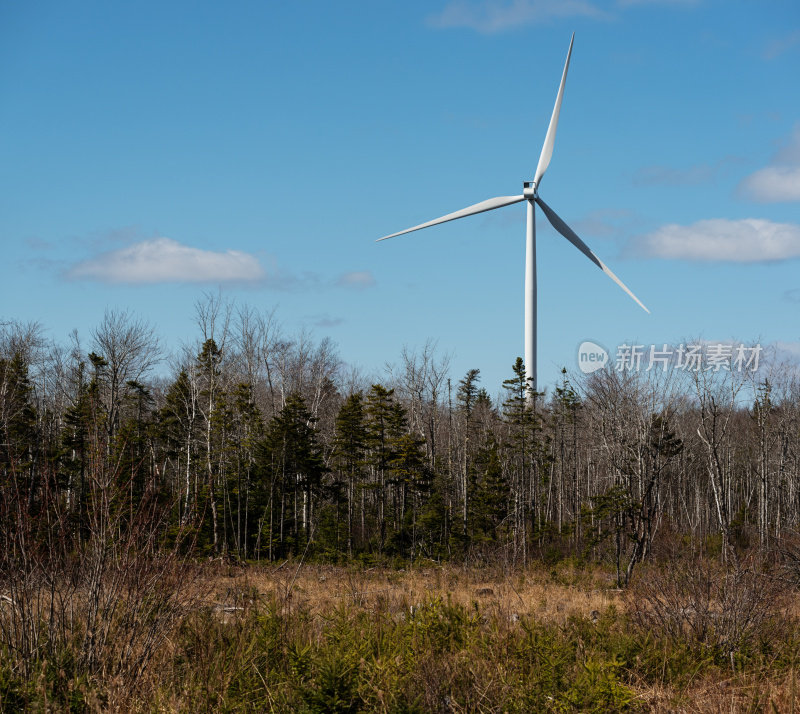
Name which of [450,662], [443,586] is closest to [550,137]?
[443,586]

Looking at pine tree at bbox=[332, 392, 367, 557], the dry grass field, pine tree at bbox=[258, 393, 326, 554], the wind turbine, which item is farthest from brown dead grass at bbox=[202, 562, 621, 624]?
the wind turbine

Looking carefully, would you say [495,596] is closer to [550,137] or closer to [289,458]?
[289,458]

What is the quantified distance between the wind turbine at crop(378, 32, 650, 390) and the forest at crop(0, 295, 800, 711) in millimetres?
5817

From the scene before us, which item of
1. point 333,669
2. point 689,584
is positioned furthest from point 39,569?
point 689,584

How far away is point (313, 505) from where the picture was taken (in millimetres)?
38812

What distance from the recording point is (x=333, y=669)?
7.09 m

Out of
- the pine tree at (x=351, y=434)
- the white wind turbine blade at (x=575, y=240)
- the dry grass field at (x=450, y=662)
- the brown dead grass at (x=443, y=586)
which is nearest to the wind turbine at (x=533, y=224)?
the white wind turbine blade at (x=575, y=240)

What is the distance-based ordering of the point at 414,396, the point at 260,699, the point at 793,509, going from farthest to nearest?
1. the point at 414,396
2. the point at 793,509
3. the point at 260,699

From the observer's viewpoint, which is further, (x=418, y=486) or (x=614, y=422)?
(x=418, y=486)

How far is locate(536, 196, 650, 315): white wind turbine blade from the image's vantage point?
42750 millimetres

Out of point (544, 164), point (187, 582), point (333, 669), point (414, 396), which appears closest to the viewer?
point (333, 669)

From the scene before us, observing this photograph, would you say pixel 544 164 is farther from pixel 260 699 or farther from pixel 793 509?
pixel 260 699

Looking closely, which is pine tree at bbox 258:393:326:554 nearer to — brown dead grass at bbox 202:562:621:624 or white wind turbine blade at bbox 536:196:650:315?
brown dead grass at bbox 202:562:621:624

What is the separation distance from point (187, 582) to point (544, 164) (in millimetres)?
39723
